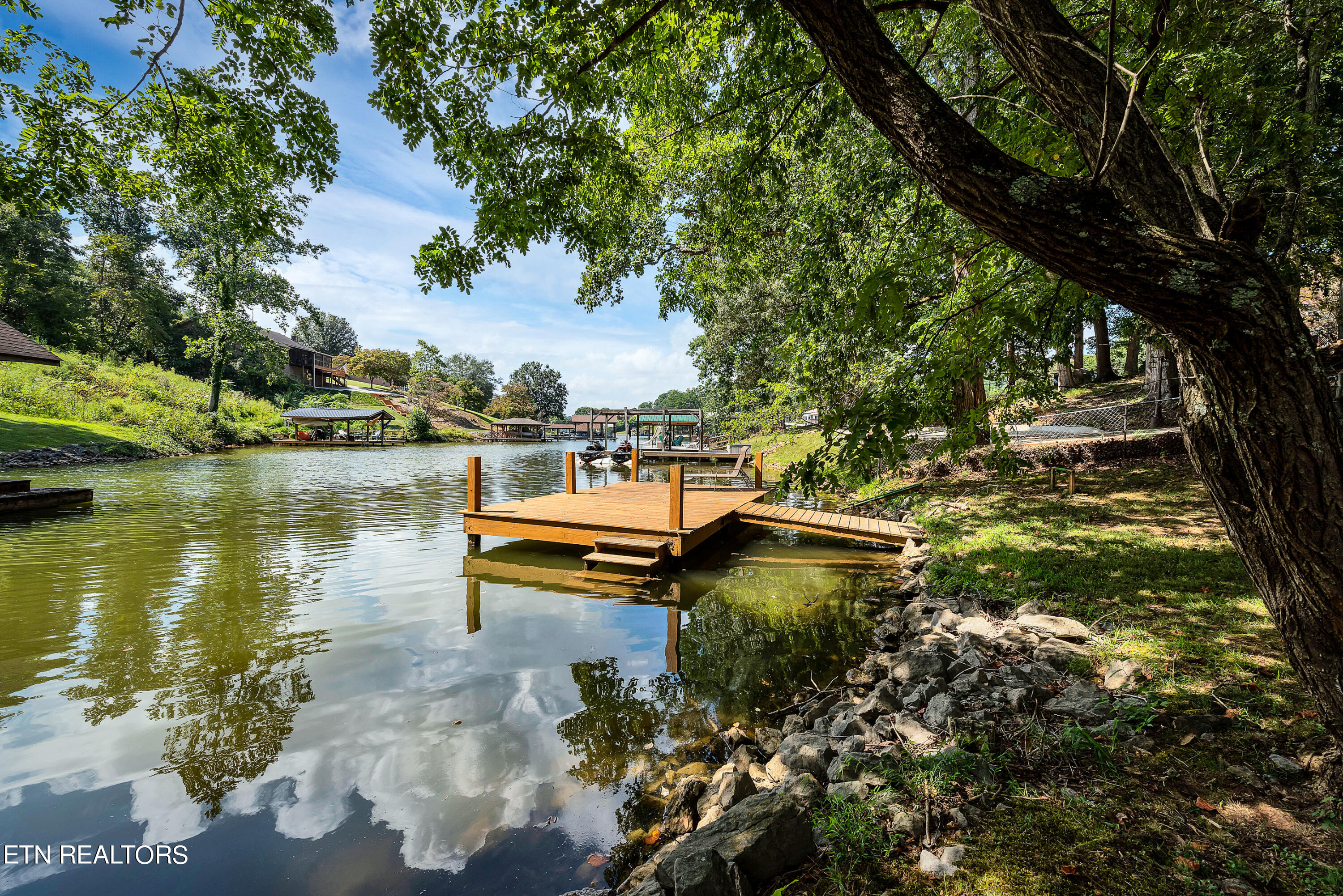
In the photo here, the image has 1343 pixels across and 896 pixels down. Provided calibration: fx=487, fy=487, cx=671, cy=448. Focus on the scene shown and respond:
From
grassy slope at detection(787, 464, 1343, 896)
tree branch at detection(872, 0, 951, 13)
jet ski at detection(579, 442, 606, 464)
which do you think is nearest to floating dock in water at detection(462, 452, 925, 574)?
grassy slope at detection(787, 464, 1343, 896)

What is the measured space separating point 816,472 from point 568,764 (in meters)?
2.64

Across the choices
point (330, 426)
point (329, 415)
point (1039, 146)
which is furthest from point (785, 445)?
point (330, 426)

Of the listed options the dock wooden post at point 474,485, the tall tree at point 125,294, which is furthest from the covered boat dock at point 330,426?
the dock wooden post at point 474,485

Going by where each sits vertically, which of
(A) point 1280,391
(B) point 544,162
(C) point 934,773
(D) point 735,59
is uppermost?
(D) point 735,59

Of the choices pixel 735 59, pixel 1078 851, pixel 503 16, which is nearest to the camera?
pixel 1078 851

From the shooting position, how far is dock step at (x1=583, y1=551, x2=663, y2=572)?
7289 mm

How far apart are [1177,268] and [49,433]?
1247 inches

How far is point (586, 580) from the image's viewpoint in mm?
7492

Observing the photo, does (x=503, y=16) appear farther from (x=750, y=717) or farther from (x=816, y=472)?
(x=750, y=717)

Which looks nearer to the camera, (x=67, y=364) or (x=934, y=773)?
(x=934, y=773)

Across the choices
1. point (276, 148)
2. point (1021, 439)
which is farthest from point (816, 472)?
point (1021, 439)

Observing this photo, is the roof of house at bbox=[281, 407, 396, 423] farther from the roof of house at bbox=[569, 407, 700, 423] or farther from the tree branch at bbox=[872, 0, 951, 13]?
the tree branch at bbox=[872, 0, 951, 13]

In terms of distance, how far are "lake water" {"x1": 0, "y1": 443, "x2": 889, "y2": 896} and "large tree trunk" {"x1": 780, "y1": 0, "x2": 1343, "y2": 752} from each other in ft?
10.3

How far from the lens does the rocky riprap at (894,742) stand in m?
2.07
